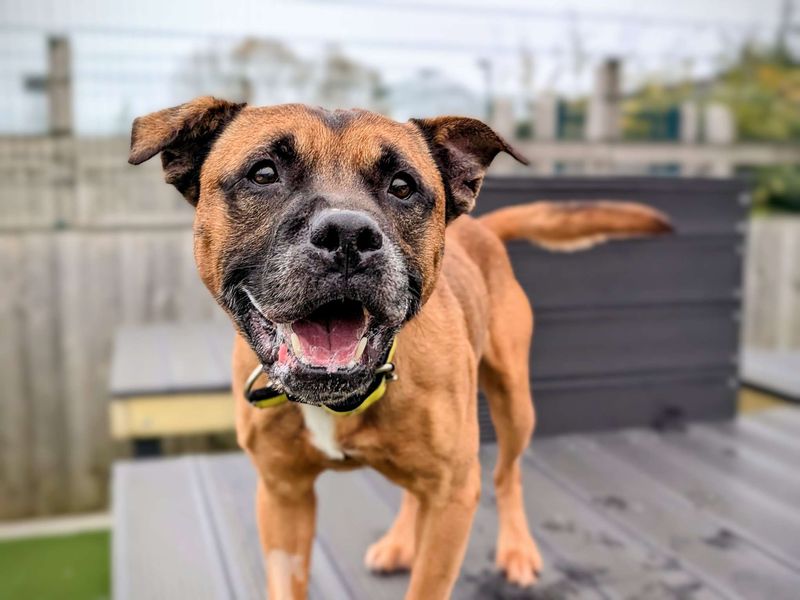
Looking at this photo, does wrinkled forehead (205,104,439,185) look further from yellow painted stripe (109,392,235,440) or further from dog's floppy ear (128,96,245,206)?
yellow painted stripe (109,392,235,440)

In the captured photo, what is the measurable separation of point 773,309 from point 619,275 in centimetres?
416

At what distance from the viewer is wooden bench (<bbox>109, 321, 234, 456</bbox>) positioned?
419cm

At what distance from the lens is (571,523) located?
114 inches

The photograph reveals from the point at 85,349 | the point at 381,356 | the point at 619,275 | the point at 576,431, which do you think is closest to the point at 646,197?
the point at 619,275

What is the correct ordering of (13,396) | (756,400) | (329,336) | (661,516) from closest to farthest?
(329,336), (661,516), (756,400), (13,396)

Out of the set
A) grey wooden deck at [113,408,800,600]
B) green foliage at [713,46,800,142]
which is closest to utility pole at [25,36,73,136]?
grey wooden deck at [113,408,800,600]

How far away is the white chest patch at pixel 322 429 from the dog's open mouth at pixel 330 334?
1.04ft

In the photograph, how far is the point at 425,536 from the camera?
179cm

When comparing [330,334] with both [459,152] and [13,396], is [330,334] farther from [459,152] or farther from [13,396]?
[13,396]

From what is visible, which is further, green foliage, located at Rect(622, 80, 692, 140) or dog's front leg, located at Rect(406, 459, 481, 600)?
green foliage, located at Rect(622, 80, 692, 140)

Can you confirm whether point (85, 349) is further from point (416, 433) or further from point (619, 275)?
point (416, 433)

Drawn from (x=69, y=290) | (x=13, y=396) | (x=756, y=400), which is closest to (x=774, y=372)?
(x=756, y=400)

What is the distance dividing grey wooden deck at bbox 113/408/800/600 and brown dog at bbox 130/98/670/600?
10.3 inches

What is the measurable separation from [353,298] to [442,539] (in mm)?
718
